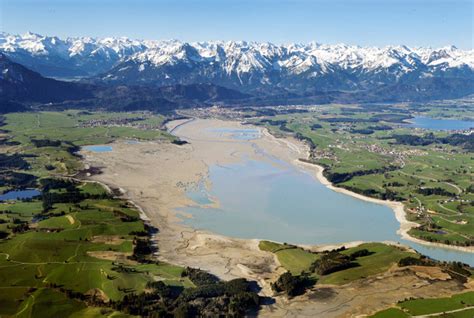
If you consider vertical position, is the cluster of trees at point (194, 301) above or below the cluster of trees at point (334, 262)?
below

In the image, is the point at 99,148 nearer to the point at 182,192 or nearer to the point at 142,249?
the point at 182,192

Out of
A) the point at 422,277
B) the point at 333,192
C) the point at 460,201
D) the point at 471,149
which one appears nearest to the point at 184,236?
the point at 422,277

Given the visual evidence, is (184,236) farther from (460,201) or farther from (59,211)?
(460,201)

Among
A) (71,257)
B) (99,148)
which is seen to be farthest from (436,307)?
(99,148)

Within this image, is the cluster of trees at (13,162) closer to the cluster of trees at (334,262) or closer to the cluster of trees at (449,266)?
the cluster of trees at (334,262)

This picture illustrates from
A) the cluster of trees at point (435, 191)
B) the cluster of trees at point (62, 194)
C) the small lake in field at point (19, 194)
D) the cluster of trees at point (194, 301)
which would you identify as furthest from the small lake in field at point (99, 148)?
the cluster of trees at point (194, 301)

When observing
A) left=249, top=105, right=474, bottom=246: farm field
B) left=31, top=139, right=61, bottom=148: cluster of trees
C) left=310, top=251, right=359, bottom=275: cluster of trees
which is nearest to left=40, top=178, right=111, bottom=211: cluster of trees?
left=310, top=251, right=359, bottom=275: cluster of trees
